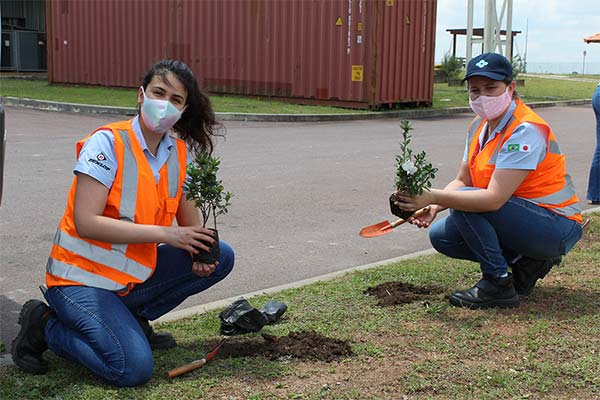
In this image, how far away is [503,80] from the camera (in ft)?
14.4

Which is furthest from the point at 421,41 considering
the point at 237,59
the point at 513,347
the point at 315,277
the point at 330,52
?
the point at 513,347

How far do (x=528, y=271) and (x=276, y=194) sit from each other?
4.07 m

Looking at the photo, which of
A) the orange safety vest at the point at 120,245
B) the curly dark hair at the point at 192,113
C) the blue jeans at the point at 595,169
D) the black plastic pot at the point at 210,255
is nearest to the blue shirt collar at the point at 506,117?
the curly dark hair at the point at 192,113

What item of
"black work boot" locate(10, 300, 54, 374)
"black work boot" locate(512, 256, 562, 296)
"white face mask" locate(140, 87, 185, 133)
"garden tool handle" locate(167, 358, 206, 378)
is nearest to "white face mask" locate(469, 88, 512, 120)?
"black work boot" locate(512, 256, 562, 296)

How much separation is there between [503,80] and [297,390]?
2028mm

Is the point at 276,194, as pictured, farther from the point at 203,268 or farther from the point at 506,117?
the point at 203,268

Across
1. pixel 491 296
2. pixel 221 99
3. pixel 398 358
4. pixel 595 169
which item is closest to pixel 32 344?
pixel 398 358

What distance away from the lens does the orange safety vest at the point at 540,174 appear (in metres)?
4.41

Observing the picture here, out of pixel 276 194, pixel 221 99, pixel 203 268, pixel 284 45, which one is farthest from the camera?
pixel 221 99

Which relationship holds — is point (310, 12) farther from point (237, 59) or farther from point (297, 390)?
point (297, 390)

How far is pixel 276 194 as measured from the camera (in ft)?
27.7

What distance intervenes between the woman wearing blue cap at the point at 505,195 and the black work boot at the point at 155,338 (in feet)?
4.70

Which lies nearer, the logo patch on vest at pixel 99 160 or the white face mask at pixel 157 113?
the logo patch on vest at pixel 99 160

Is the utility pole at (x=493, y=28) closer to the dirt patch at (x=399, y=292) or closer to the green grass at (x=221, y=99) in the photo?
the green grass at (x=221, y=99)
